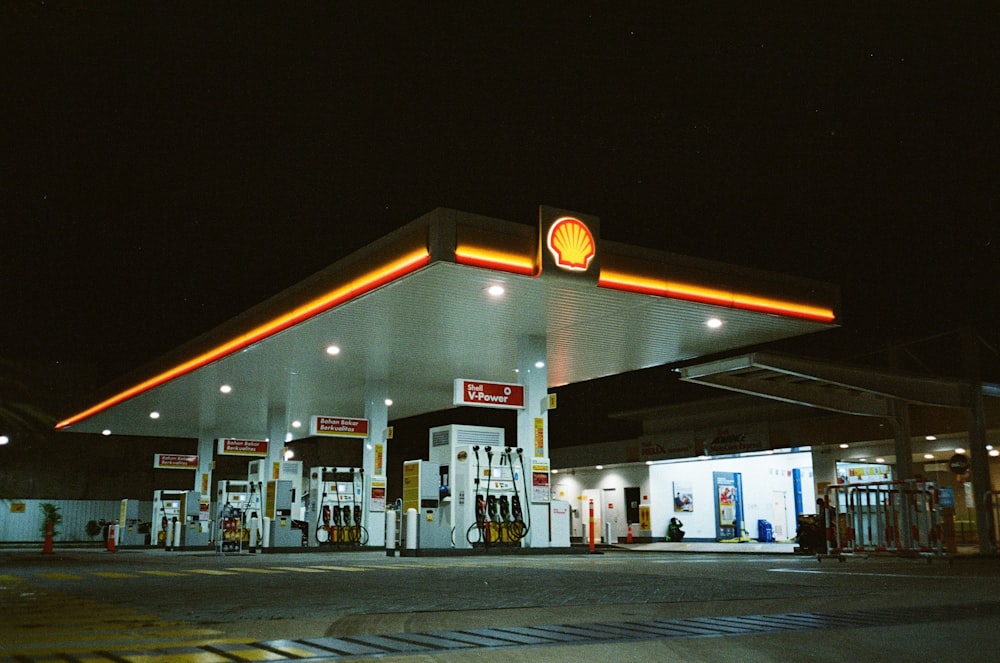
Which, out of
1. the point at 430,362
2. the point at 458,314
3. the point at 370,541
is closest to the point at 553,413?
the point at 370,541

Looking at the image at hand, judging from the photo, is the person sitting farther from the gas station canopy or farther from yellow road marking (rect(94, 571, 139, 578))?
yellow road marking (rect(94, 571, 139, 578))

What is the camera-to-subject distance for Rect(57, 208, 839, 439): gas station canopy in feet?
45.2

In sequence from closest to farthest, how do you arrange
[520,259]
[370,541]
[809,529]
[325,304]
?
[520,259] → [325,304] → [809,529] → [370,541]

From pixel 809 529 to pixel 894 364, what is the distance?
19.7ft

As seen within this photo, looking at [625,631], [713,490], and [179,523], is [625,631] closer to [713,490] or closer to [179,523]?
[179,523]

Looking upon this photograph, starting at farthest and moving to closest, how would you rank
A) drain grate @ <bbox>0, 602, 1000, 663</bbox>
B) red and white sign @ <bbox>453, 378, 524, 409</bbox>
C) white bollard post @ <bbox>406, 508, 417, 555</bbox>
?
white bollard post @ <bbox>406, 508, 417, 555</bbox>, red and white sign @ <bbox>453, 378, 524, 409</bbox>, drain grate @ <bbox>0, 602, 1000, 663</bbox>

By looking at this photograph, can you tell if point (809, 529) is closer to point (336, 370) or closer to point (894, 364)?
point (894, 364)

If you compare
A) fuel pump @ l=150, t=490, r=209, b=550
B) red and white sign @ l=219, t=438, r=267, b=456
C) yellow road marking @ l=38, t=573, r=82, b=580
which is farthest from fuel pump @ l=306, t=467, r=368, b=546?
yellow road marking @ l=38, t=573, r=82, b=580

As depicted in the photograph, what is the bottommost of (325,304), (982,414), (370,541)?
(370,541)

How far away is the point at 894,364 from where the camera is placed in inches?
965

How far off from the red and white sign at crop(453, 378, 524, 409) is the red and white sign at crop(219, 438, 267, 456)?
50.9 feet

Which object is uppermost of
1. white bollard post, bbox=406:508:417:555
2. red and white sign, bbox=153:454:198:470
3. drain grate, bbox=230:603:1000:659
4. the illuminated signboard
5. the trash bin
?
Result: the illuminated signboard

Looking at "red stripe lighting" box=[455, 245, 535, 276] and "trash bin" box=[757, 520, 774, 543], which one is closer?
"red stripe lighting" box=[455, 245, 535, 276]

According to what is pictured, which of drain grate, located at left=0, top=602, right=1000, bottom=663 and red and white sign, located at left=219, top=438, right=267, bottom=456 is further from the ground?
red and white sign, located at left=219, top=438, right=267, bottom=456
